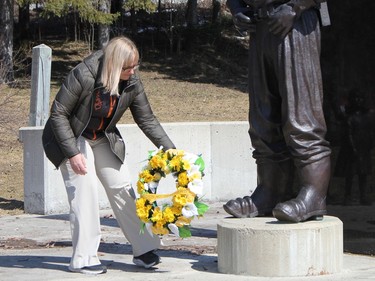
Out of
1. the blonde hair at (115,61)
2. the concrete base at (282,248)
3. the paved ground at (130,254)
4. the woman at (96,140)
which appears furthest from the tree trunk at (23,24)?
the concrete base at (282,248)

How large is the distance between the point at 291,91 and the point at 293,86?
4cm

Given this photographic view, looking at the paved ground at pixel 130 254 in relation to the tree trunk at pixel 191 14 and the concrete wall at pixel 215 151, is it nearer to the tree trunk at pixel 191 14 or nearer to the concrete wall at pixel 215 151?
the concrete wall at pixel 215 151

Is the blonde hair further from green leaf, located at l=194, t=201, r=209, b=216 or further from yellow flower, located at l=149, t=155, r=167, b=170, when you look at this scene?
green leaf, located at l=194, t=201, r=209, b=216

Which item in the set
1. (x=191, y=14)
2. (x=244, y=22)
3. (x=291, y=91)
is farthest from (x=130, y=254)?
(x=191, y=14)

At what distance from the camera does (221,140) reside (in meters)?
12.4

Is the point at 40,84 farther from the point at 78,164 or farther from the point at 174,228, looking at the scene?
the point at 174,228

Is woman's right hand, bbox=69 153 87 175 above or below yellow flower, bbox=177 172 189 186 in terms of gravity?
above

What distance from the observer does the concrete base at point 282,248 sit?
6.97 m

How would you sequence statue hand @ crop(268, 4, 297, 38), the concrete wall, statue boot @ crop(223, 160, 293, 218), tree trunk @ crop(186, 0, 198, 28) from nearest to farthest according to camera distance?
statue hand @ crop(268, 4, 297, 38) → statue boot @ crop(223, 160, 293, 218) → the concrete wall → tree trunk @ crop(186, 0, 198, 28)

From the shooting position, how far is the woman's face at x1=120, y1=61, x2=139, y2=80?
7.23 metres

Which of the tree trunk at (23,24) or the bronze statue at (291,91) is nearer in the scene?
the bronze statue at (291,91)

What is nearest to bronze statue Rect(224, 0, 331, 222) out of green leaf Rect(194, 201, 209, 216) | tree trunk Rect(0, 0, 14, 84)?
green leaf Rect(194, 201, 209, 216)

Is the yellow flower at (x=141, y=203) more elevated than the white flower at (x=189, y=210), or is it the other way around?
the yellow flower at (x=141, y=203)

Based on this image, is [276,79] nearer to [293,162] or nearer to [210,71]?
[293,162]
